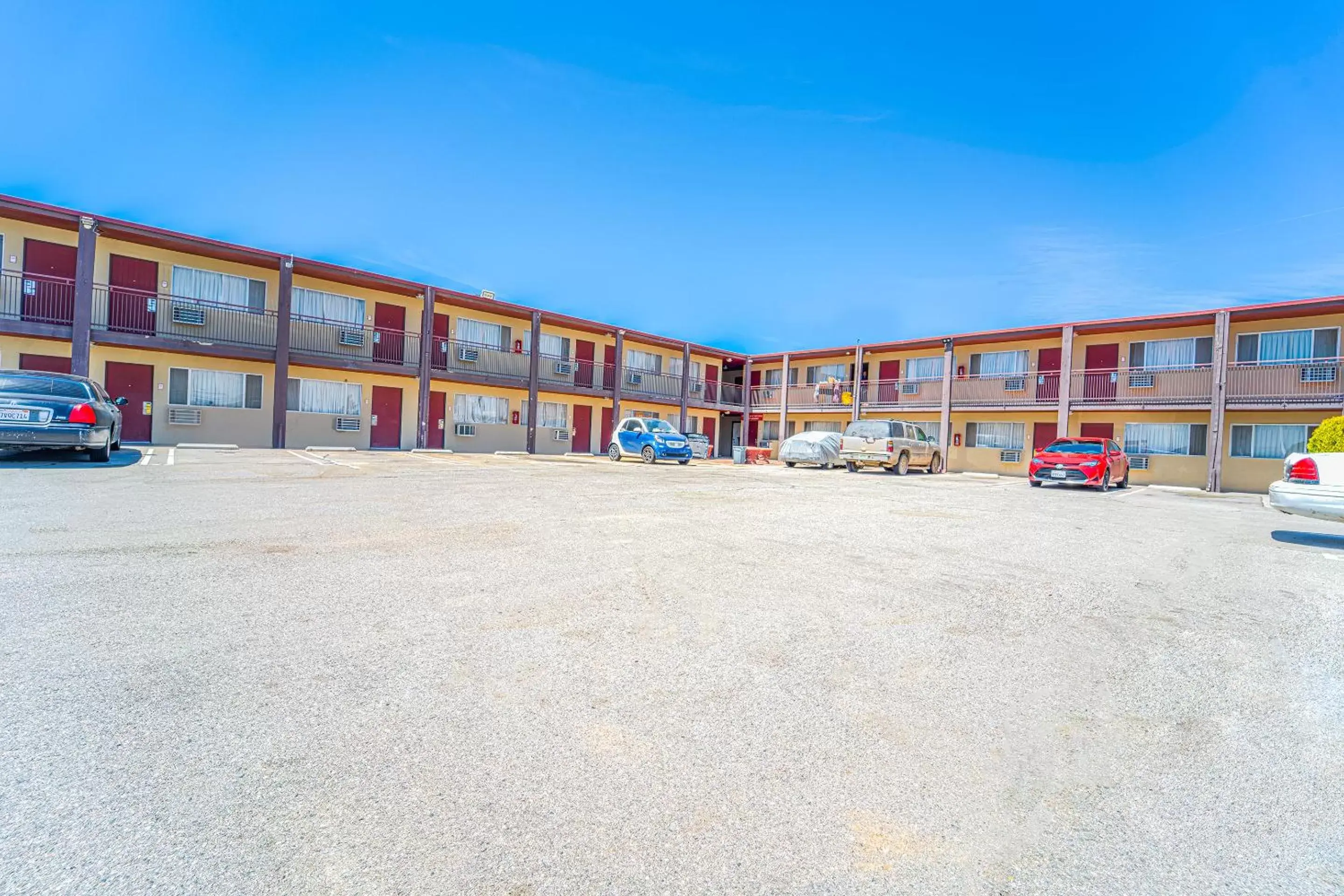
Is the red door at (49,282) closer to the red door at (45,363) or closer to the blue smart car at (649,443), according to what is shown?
the red door at (45,363)

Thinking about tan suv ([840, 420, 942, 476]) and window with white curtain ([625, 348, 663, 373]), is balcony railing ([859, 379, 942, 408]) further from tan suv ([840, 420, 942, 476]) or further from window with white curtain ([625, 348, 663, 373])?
window with white curtain ([625, 348, 663, 373])

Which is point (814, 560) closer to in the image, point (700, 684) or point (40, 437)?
point (700, 684)

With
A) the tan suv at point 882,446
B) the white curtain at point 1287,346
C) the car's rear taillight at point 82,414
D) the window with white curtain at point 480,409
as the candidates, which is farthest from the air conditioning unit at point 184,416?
the white curtain at point 1287,346

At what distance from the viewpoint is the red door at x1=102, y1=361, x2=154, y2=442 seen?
19.8 metres

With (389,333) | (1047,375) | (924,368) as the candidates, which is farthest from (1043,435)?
(389,333)

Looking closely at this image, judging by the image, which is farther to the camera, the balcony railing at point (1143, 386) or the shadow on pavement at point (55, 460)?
the balcony railing at point (1143, 386)

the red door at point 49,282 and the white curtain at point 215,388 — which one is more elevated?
the red door at point 49,282

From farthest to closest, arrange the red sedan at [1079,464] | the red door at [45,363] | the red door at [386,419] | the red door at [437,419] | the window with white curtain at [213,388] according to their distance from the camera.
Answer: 1. the red door at [437,419]
2. the red door at [386,419]
3. the window with white curtain at [213,388]
4. the red sedan at [1079,464]
5. the red door at [45,363]

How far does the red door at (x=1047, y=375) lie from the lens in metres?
26.0

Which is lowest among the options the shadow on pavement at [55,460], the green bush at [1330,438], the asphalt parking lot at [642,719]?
the asphalt parking lot at [642,719]

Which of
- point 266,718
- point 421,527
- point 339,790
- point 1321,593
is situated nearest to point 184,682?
point 266,718

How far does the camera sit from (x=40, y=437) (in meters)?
11.1

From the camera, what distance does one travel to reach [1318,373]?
20.5 meters

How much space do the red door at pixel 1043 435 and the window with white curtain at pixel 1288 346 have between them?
621cm
